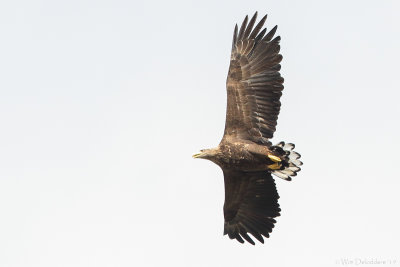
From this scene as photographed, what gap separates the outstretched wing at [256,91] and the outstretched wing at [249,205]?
3.87 ft

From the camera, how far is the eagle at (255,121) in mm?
20766

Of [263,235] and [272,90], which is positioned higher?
[272,90]

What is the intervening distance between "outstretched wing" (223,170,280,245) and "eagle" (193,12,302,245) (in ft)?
0.08

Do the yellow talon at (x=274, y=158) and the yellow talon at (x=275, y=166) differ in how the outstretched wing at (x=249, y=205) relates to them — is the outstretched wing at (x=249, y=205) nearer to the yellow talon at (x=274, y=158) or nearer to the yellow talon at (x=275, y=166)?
the yellow talon at (x=275, y=166)

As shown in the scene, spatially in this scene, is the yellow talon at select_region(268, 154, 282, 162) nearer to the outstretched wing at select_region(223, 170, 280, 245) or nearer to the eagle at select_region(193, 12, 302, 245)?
the eagle at select_region(193, 12, 302, 245)

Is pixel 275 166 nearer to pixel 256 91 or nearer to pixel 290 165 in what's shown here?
pixel 290 165

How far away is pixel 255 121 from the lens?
21.0 m

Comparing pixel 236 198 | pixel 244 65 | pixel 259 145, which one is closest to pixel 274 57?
pixel 244 65

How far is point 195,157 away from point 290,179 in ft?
7.78

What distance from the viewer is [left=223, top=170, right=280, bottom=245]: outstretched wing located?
21.6 meters

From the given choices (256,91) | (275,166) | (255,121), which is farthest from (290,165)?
(256,91)

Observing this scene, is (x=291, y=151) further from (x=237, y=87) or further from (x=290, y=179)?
(x=237, y=87)

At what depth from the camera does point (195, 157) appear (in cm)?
2117

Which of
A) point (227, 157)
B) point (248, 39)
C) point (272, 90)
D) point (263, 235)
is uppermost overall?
point (248, 39)
